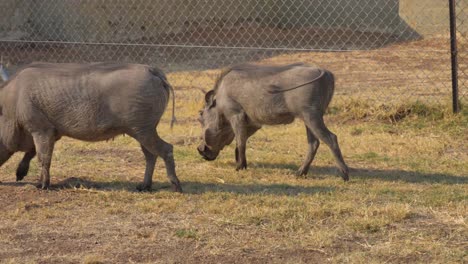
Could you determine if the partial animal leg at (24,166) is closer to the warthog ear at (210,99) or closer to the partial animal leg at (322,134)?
the warthog ear at (210,99)

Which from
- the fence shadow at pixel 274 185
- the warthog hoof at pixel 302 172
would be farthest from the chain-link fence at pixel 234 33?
the warthog hoof at pixel 302 172

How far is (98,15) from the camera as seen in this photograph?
55.0 ft

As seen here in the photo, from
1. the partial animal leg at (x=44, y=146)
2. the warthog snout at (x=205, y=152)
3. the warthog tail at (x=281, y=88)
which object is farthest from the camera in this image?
the warthog snout at (x=205, y=152)

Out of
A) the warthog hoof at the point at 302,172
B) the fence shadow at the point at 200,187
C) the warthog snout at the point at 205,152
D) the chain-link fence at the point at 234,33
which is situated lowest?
the chain-link fence at the point at 234,33

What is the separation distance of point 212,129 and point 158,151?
5.26ft

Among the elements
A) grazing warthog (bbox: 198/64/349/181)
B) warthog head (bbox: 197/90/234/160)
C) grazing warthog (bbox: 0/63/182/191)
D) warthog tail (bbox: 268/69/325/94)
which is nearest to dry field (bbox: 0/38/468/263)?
warthog head (bbox: 197/90/234/160)

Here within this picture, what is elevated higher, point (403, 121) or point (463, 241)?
point (463, 241)

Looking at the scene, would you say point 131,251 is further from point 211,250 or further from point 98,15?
point 98,15

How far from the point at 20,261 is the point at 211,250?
1.17 m

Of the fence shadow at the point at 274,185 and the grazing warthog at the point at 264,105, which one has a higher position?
the grazing warthog at the point at 264,105

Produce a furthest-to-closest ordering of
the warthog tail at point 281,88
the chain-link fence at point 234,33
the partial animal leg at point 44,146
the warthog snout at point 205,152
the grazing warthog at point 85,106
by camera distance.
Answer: the chain-link fence at point 234,33 → the warthog snout at point 205,152 → the warthog tail at point 281,88 → the partial animal leg at point 44,146 → the grazing warthog at point 85,106

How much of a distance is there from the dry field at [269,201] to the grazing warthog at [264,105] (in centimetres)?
26

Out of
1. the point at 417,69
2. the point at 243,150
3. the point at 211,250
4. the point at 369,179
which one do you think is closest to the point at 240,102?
the point at 243,150

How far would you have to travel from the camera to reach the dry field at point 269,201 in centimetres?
558
